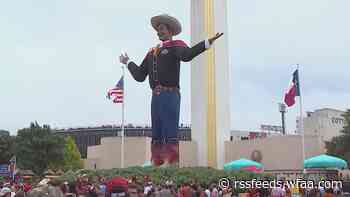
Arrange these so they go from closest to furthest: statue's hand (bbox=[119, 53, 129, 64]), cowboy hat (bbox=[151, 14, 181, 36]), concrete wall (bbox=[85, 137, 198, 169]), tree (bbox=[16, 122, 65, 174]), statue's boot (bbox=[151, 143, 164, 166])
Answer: statue's boot (bbox=[151, 143, 164, 166]) → cowboy hat (bbox=[151, 14, 181, 36]) → statue's hand (bbox=[119, 53, 129, 64]) → concrete wall (bbox=[85, 137, 198, 169]) → tree (bbox=[16, 122, 65, 174])

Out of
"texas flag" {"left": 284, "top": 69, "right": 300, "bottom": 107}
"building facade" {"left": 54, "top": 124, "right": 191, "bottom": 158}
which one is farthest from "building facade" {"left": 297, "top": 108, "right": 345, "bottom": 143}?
"building facade" {"left": 54, "top": 124, "right": 191, "bottom": 158}

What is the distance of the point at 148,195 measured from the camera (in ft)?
62.3

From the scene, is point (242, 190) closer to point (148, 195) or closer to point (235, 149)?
point (148, 195)

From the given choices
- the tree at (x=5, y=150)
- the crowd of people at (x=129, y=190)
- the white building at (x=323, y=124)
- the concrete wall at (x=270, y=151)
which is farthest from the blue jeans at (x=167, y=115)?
the tree at (x=5, y=150)

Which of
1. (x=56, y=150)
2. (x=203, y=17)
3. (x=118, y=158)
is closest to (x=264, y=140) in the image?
(x=203, y=17)

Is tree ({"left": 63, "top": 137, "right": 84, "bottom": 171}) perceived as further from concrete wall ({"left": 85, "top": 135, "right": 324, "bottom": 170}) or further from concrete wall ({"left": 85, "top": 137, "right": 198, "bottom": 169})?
concrete wall ({"left": 85, "top": 135, "right": 324, "bottom": 170})

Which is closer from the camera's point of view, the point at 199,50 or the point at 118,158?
the point at 199,50

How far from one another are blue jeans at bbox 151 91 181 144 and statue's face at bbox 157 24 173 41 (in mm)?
2645

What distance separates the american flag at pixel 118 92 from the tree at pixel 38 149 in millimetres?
22010

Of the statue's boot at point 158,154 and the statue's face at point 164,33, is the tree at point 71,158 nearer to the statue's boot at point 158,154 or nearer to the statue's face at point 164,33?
the statue's boot at point 158,154

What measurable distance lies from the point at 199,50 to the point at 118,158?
31.8 meters

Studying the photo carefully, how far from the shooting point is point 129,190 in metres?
10.8

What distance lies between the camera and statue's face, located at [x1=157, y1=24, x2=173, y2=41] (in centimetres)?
2612

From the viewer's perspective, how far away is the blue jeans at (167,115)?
25.7 m
